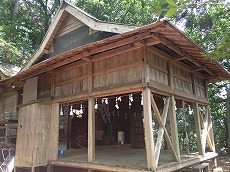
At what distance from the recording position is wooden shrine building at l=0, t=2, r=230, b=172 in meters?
5.20

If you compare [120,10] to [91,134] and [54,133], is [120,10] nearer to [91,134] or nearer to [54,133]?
[54,133]

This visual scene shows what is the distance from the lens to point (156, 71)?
18.9ft

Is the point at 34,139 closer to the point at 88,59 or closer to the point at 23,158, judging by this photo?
the point at 23,158

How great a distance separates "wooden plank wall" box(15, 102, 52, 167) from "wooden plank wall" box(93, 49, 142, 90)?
2.32m

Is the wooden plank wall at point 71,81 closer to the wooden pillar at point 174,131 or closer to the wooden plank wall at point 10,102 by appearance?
the wooden pillar at point 174,131

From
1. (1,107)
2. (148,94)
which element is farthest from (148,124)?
(1,107)

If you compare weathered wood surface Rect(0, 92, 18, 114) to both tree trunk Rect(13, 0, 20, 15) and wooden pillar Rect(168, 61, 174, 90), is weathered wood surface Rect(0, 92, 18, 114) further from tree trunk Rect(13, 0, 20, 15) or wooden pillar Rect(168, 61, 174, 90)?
tree trunk Rect(13, 0, 20, 15)

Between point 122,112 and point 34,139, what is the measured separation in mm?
6127

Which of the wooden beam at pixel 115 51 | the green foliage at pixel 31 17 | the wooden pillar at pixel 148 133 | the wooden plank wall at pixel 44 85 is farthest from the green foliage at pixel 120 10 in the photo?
the wooden pillar at pixel 148 133

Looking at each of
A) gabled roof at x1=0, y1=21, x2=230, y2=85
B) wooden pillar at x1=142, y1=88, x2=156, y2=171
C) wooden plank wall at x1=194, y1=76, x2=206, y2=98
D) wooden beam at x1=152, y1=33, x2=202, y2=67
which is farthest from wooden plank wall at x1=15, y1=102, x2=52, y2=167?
wooden plank wall at x1=194, y1=76, x2=206, y2=98

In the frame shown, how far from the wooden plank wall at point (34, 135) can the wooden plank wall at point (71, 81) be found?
2.43ft

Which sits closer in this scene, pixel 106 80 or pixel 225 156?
pixel 106 80

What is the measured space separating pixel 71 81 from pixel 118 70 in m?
2.02

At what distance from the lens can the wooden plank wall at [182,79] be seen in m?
6.69
